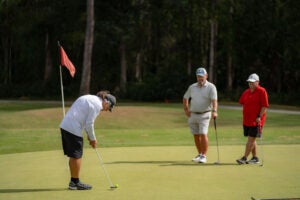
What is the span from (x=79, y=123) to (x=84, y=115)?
0.53 ft

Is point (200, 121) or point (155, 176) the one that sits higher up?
point (200, 121)

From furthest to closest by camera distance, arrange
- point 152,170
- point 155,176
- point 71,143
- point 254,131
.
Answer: point 254,131
point 152,170
point 155,176
point 71,143

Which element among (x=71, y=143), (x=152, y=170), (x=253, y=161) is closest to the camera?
(x=71, y=143)

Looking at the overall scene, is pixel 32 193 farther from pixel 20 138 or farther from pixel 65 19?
pixel 65 19

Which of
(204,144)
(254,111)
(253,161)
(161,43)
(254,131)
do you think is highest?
(161,43)

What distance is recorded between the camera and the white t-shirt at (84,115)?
356 inches

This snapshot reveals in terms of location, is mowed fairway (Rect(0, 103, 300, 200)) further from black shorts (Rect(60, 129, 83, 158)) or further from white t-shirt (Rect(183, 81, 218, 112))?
white t-shirt (Rect(183, 81, 218, 112))

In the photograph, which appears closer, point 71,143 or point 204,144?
point 71,143

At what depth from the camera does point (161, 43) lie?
57.9 m

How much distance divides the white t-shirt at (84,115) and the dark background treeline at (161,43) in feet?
101

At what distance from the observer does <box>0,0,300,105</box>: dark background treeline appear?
44.1m

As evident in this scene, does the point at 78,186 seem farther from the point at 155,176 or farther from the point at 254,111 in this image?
the point at 254,111

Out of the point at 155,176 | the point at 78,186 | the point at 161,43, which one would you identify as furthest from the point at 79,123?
the point at 161,43

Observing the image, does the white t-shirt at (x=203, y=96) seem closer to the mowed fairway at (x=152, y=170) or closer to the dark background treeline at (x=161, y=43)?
the mowed fairway at (x=152, y=170)
